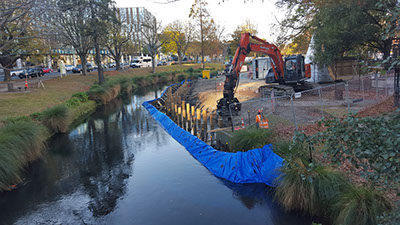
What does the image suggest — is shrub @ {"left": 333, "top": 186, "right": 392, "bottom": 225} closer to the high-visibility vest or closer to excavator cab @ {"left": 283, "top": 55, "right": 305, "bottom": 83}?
the high-visibility vest

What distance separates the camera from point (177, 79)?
47438 mm

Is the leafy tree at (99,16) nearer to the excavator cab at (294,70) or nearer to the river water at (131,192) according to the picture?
the river water at (131,192)

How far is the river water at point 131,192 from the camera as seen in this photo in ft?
25.9

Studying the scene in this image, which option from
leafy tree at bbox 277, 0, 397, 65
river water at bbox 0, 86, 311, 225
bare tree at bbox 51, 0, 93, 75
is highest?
bare tree at bbox 51, 0, 93, 75

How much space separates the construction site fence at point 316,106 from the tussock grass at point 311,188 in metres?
4.47

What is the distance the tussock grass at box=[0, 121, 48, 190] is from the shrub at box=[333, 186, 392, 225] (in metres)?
9.65

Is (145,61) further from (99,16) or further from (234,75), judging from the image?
(234,75)

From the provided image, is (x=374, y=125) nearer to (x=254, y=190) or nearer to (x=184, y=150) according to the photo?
(x=254, y=190)

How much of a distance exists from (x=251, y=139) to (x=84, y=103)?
59.8ft

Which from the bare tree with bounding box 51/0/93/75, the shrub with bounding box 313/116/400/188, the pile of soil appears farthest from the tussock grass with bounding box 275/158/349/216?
the bare tree with bounding box 51/0/93/75

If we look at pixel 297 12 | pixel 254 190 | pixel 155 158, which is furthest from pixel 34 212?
pixel 297 12

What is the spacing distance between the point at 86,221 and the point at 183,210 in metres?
2.54

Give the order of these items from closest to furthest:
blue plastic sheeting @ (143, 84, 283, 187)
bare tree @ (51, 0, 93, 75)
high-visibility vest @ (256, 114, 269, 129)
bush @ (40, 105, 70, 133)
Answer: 1. blue plastic sheeting @ (143, 84, 283, 187)
2. high-visibility vest @ (256, 114, 269, 129)
3. bush @ (40, 105, 70, 133)
4. bare tree @ (51, 0, 93, 75)

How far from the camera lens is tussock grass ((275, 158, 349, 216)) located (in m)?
6.94
